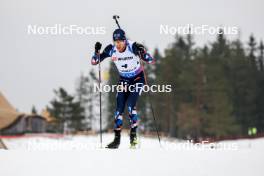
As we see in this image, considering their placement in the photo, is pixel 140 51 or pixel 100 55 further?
pixel 100 55

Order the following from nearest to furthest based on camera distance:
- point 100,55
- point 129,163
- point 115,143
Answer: point 129,163
point 115,143
point 100,55

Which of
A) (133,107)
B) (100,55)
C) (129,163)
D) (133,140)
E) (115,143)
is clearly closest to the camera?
(129,163)

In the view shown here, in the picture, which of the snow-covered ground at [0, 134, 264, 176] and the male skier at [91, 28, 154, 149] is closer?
the snow-covered ground at [0, 134, 264, 176]

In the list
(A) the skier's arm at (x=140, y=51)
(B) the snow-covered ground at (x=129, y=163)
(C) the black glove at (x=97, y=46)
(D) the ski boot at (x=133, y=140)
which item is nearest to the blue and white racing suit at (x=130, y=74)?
(A) the skier's arm at (x=140, y=51)

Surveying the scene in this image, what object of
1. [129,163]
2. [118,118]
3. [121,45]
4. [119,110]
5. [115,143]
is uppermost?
[121,45]

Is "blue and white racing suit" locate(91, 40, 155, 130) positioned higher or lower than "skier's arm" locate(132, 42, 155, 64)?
lower

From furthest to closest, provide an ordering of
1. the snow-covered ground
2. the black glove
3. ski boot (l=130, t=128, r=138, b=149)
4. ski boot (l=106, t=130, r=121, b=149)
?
the black glove < ski boot (l=130, t=128, r=138, b=149) < ski boot (l=106, t=130, r=121, b=149) < the snow-covered ground

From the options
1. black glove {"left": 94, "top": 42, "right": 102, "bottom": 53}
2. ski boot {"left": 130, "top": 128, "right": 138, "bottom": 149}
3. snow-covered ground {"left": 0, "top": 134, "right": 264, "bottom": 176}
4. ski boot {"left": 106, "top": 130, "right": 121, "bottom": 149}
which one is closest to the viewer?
snow-covered ground {"left": 0, "top": 134, "right": 264, "bottom": 176}

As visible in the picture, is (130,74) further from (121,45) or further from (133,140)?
(133,140)

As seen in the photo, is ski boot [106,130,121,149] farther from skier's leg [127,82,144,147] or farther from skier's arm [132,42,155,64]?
skier's arm [132,42,155,64]

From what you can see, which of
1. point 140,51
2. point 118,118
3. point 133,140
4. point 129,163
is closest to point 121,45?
point 140,51

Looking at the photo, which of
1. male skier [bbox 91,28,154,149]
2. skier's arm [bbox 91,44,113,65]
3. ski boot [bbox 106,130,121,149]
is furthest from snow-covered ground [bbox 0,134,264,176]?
skier's arm [bbox 91,44,113,65]

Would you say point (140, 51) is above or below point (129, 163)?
above

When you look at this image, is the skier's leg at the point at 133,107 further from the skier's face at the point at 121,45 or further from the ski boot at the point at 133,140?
the skier's face at the point at 121,45
